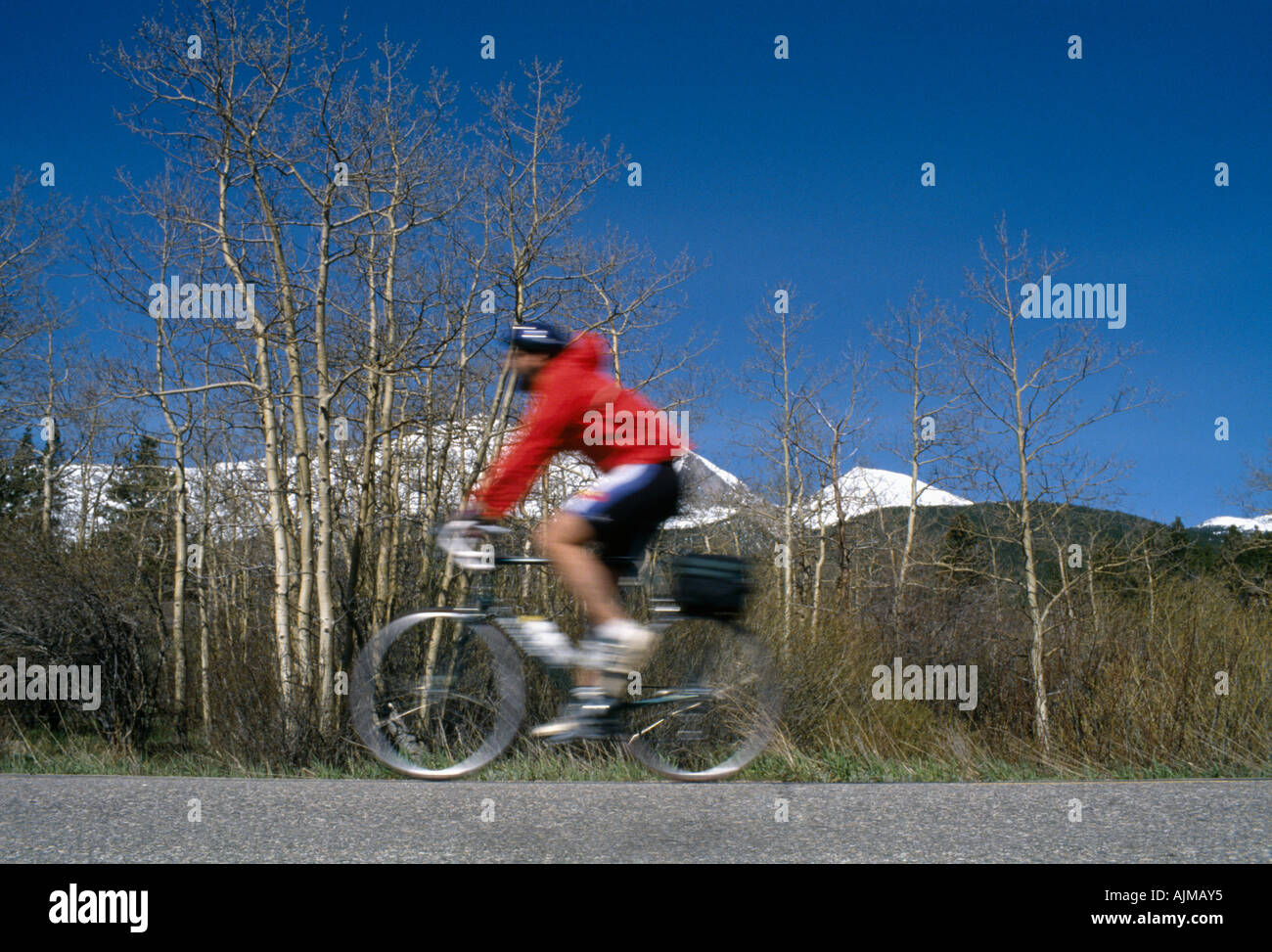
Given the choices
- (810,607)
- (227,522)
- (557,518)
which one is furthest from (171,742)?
(557,518)

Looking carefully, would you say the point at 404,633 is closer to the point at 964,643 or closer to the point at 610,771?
the point at 610,771

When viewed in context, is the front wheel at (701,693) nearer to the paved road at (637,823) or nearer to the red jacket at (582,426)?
the paved road at (637,823)

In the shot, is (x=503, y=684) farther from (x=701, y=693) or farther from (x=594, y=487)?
(x=594, y=487)

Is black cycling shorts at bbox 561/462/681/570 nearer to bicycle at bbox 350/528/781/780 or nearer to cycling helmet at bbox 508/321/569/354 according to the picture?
bicycle at bbox 350/528/781/780

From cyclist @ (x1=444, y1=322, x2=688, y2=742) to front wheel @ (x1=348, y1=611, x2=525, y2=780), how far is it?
0.57m

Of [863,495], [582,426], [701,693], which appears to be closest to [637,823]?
[701,693]

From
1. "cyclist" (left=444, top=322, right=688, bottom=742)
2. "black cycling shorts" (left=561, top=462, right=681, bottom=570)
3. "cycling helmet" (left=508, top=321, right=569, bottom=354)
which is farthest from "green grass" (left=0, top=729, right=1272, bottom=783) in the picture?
"cycling helmet" (left=508, top=321, right=569, bottom=354)

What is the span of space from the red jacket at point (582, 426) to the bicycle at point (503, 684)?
1.38 feet

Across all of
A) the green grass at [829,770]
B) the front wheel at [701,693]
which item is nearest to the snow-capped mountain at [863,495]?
the green grass at [829,770]

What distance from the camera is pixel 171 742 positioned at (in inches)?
512

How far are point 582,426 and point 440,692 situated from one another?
6.15 feet

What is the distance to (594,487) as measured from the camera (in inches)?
159

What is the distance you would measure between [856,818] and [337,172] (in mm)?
9495
